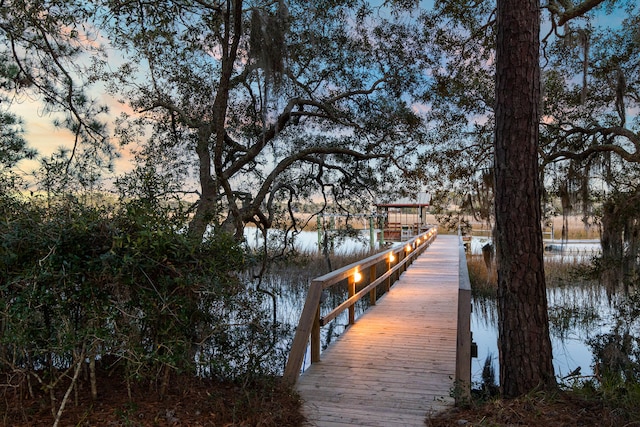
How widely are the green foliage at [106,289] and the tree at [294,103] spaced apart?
3443 millimetres

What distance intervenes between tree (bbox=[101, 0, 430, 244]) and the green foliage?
11.3 ft

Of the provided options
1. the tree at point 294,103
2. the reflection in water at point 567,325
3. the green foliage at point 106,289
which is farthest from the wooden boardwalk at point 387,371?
the tree at point 294,103

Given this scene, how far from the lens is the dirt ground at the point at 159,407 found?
267 centimetres

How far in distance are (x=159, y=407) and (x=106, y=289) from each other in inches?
33.1

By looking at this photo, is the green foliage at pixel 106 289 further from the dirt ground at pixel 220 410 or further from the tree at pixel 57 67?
the tree at pixel 57 67

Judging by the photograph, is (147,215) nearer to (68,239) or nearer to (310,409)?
(68,239)

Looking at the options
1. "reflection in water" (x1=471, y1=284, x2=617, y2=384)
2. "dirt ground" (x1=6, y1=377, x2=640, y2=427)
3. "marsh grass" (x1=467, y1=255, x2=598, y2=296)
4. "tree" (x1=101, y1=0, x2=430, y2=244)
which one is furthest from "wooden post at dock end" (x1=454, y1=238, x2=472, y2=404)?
"marsh grass" (x1=467, y1=255, x2=598, y2=296)

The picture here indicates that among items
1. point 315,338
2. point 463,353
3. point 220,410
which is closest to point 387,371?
point 315,338

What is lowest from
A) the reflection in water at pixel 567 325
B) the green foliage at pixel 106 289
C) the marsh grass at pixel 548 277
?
the reflection in water at pixel 567 325

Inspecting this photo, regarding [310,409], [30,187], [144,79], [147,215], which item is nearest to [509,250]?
[310,409]

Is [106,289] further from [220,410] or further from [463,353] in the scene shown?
[463,353]

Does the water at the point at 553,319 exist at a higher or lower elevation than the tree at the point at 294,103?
lower

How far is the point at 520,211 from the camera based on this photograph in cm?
370

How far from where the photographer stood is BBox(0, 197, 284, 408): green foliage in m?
2.58
